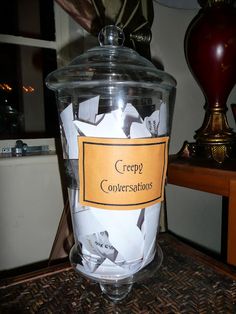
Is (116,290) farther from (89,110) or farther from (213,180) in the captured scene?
(213,180)

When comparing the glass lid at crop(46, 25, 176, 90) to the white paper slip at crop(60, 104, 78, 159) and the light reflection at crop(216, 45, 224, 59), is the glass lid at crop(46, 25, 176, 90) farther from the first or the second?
the light reflection at crop(216, 45, 224, 59)

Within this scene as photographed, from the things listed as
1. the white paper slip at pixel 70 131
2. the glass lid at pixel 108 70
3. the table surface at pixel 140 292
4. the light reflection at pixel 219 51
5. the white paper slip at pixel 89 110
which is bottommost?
the table surface at pixel 140 292

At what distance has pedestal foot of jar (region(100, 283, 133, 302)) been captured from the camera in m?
0.36

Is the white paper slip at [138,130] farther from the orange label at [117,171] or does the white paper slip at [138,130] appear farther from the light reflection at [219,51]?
the light reflection at [219,51]

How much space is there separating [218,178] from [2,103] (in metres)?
0.68

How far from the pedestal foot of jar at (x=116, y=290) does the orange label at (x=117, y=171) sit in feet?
0.42

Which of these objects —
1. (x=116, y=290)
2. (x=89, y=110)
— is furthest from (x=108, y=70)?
(x=116, y=290)

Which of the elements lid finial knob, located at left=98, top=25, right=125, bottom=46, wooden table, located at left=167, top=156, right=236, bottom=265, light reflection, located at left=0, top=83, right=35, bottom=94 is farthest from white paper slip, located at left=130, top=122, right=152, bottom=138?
light reflection, located at left=0, top=83, right=35, bottom=94

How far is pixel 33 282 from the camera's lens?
39cm

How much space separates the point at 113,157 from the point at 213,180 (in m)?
0.41

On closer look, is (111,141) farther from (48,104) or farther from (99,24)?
(48,104)

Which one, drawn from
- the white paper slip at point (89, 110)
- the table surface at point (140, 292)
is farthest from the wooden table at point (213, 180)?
the white paper slip at point (89, 110)

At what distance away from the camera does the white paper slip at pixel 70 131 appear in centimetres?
34

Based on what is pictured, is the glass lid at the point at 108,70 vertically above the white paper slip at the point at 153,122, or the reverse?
the glass lid at the point at 108,70
